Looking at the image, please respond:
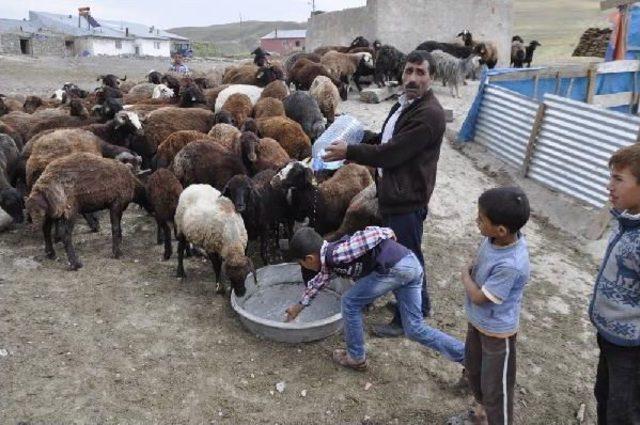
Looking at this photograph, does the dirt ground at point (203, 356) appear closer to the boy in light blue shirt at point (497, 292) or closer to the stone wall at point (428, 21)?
the boy in light blue shirt at point (497, 292)

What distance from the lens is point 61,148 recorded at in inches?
280

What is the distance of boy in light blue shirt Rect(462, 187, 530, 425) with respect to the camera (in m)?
3.01

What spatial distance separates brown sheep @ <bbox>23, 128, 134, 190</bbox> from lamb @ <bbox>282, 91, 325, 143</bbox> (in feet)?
11.1

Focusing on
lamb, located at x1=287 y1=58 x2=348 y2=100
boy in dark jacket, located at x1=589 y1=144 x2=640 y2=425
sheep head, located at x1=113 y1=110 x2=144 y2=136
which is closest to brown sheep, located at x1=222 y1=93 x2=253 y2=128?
sheep head, located at x1=113 y1=110 x2=144 y2=136

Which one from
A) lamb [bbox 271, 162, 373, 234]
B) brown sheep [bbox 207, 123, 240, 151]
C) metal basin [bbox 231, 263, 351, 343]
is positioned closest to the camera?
metal basin [bbox 231, 263, 351, 343]

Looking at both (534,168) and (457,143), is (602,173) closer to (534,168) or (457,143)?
(534,168)

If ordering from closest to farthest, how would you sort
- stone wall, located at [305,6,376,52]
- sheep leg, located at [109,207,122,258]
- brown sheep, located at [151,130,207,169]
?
1. sheep leg, located at [109,207,122,258]
2. brown sheep, located at [151,130,207,169]
3. stone wall, located at [305,6,376,52]

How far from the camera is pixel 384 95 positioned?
15.1 meters

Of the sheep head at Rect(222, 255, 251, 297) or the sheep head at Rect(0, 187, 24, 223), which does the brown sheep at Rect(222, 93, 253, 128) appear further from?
the sheep head at Rect(222, 255, 251, 297)

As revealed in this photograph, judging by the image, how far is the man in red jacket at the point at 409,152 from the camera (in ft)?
13.2

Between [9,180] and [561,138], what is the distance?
8759 mm

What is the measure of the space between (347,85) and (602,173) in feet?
32.3

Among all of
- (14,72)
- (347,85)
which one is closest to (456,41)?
(347,85)

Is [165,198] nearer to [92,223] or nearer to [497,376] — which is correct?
[92,223]
